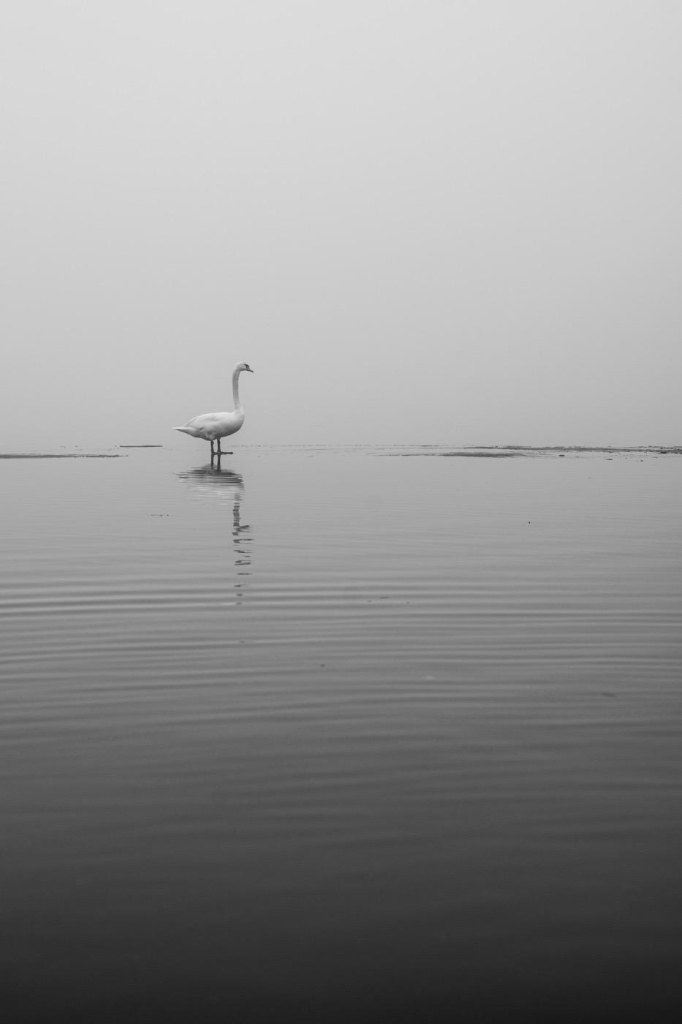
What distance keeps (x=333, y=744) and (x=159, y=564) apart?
25.7 ft

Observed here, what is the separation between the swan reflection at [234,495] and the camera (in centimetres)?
1298

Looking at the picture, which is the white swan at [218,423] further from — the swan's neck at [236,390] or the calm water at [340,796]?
the calm water at [340,796]

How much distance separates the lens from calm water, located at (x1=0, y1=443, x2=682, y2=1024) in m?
3.61

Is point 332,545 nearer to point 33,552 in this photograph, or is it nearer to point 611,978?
point 33,552

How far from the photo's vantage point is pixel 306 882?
13.8 ft

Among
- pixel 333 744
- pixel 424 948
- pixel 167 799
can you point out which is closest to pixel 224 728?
pixel 333 744

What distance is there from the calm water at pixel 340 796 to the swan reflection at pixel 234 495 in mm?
642

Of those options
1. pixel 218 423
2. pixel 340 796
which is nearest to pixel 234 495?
pixel 218 423

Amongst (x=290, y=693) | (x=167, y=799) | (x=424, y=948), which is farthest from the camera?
(x=290, y=693)

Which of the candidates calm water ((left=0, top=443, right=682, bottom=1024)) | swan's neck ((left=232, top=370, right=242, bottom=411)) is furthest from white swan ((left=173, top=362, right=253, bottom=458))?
calm water ((left=0, top=443, right=682, bottom=1024))

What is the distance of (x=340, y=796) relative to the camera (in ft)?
16.9

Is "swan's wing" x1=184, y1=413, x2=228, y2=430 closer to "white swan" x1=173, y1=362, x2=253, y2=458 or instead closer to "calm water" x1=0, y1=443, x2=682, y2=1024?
"white swan" x1=173, y1=362, x2=253, y2=458

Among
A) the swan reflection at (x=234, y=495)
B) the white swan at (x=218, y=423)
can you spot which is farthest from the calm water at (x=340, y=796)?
the white swan at (x=218, y=423)

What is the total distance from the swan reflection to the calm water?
642mm
